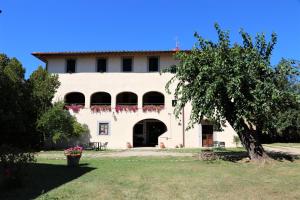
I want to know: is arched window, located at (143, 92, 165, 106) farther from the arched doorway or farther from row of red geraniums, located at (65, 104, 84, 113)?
row of red geraniums, located at (65, 104, 84, 113)

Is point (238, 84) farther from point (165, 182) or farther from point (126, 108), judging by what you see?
point (126, 108)

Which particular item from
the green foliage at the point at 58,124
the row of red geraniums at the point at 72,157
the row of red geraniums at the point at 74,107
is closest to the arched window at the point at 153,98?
the row of red geraniums at the point at 74,107

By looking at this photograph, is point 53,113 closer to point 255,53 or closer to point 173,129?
point 173,129

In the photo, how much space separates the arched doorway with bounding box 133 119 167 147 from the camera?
1382 inches

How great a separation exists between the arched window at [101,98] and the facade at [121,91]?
1389 millimetres

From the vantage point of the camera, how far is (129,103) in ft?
112

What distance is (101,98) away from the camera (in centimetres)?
3491

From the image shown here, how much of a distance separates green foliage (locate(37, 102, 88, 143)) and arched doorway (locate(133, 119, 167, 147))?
6293 millimetres

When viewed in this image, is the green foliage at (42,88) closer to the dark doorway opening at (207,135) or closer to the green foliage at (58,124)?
the green foliage at (58,124)

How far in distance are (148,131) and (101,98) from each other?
17.6ft

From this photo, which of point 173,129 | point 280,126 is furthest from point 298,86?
point 173,129

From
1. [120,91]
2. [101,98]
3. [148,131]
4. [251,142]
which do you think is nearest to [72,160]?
[251,142]

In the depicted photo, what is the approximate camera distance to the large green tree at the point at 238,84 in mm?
16234

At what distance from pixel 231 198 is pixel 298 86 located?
3234 centimetres
